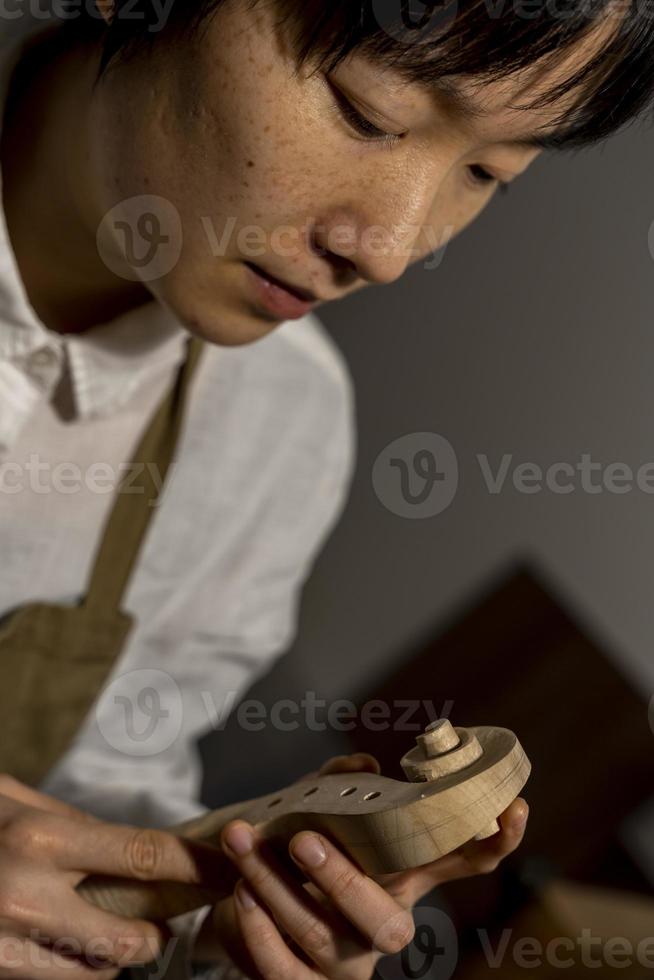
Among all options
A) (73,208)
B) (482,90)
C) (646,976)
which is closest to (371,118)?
(482,90)

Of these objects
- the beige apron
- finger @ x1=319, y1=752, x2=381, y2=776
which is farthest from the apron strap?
finger @ x1=319, y1=752, x2=381, y2=776

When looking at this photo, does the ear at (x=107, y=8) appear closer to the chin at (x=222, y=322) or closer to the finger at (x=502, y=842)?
the chin at (x=222, y=322)

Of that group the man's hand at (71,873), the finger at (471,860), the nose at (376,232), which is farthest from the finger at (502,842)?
the nose at (376,232)

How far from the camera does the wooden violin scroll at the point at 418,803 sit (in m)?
0.41

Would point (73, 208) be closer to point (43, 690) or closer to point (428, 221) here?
point (428, 221)

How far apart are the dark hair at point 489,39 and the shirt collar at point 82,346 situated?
20 cm

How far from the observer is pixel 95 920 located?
0.54m

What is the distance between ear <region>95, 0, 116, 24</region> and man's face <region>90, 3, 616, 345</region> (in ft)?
0.10

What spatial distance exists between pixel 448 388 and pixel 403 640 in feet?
1.03

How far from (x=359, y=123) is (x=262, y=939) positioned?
14.4 inches

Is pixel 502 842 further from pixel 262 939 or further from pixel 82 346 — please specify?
pixel 82 346

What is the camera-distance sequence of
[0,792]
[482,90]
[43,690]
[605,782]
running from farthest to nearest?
[605,782], [43,690], [0,792], [482,90]

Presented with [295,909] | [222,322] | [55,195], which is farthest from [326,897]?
[55,195]

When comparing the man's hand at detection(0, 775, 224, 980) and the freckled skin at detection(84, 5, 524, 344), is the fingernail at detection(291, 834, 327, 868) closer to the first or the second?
the man's hand at detection(0, 775, 224, 980)
